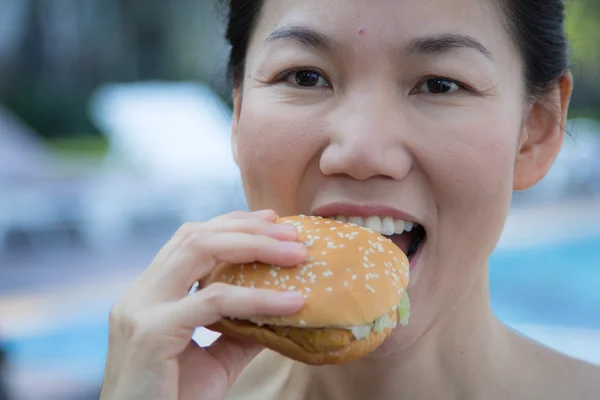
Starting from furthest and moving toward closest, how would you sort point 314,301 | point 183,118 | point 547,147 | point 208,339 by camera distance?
point 183,118 → point 208,339 → point 547,147 → point 314,301

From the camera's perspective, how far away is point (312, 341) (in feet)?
4.40

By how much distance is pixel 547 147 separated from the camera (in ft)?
6.05

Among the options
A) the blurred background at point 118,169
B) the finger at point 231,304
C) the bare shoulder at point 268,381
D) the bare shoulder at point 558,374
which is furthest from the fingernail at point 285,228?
the blurred background at point 118,169

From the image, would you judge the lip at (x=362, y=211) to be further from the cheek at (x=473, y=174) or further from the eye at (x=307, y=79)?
the eye at (x=307, y=79)

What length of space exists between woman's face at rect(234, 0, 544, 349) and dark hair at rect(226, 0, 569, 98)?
0.07 m

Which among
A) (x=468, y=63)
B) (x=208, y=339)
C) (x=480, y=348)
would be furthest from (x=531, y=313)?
(x=468, y=63)

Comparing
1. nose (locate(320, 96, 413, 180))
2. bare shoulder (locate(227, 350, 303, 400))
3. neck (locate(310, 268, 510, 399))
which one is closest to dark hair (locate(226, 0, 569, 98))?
nose (locate(320, 96, 413, 180))

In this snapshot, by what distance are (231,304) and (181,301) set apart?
4.8 inches

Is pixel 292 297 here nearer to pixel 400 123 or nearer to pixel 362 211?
pixel 362 211

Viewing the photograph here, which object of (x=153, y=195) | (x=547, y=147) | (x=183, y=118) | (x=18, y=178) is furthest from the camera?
(x=183, y=118)

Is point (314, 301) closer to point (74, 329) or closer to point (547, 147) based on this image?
point (547, 147)

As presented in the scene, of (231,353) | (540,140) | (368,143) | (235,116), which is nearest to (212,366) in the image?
(231,353)

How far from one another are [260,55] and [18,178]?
6974mm

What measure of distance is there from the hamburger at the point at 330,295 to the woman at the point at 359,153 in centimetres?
4
